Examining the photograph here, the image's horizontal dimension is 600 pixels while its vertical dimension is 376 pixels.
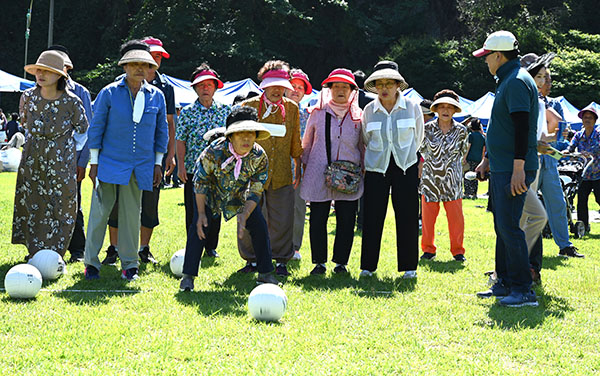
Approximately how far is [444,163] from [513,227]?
10.4ft

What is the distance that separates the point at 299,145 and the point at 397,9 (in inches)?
1534

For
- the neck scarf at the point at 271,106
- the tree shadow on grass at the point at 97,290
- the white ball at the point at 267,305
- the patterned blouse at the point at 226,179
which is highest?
the neck scarf at the point at 271,106

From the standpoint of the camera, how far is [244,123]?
648 centimetres

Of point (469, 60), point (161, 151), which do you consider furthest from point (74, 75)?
point (161, 151)

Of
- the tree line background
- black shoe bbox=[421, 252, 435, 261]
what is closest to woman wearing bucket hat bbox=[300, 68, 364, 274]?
black shoe bbox=[421, 252, 435, 261]

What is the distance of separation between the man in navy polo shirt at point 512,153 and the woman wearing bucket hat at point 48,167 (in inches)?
171

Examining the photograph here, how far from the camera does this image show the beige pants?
779 cm

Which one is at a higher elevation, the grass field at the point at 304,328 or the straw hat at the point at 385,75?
the straw hat at the point at 385,75

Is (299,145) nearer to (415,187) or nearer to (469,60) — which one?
(415,187)

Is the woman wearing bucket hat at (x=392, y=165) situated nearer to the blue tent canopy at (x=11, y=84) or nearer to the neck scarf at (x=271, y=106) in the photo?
the neck scarf at (x=271, y=106)

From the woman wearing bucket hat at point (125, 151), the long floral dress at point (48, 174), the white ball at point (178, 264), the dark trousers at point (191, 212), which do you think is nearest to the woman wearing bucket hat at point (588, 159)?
the dark trousers at point (191, 212)

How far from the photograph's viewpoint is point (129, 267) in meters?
7.26

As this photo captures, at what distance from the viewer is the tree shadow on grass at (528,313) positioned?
5.68 metres

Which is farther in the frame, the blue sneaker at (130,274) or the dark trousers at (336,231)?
the dark trousers at (336,231)
